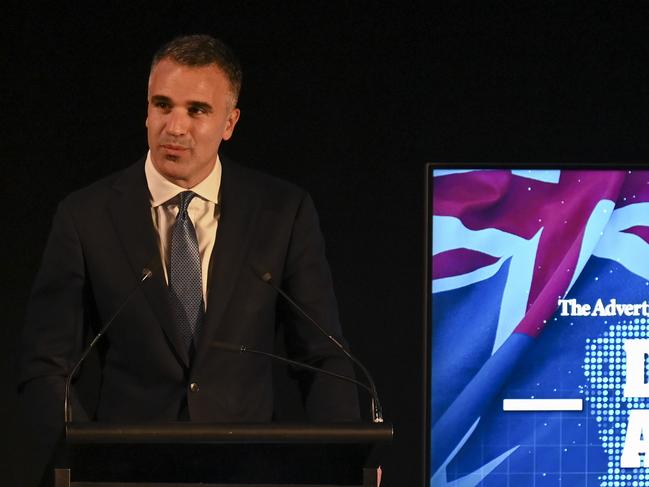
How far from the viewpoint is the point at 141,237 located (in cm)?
241

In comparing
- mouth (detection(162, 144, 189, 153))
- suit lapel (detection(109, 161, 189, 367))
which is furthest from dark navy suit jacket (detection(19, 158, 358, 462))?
mouth (detection(162, 144, 189, 153))

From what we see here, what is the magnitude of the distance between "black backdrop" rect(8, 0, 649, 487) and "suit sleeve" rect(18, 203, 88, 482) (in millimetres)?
Answer: 1376

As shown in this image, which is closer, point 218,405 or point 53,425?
point 53,425

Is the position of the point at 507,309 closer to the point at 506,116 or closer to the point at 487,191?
the point at 487,191

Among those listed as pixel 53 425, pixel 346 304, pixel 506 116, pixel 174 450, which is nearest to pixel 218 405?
pixel 53 425

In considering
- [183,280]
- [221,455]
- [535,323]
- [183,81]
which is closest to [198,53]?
[183,81]

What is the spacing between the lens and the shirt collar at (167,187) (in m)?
2.45

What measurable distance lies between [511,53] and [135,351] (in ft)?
6.22

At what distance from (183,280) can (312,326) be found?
0.89 ft

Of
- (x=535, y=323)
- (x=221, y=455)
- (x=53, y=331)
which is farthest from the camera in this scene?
(x=535, y=323)

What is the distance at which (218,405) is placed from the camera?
7.76 ft

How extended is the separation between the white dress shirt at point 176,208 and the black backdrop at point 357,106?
136cm

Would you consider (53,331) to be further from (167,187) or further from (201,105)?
(201,105)

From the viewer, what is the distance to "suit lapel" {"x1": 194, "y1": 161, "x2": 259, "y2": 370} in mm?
2352
